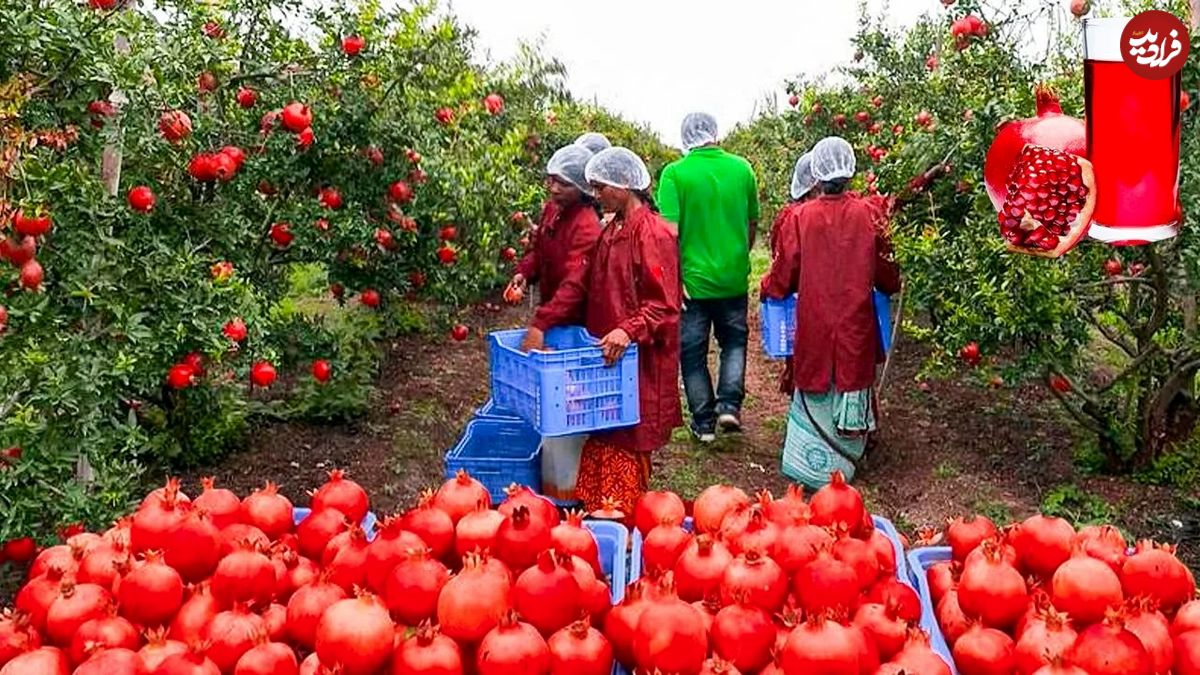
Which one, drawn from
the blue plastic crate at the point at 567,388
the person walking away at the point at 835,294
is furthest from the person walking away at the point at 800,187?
the blue plastic crate at the point at 567,388

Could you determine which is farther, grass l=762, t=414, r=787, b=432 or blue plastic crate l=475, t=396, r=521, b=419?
grass l=762, t=414, r=787, b=432

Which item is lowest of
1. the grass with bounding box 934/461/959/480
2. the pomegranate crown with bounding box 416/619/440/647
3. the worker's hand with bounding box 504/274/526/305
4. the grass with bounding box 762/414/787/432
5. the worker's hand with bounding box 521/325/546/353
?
the grass with bounding box 762/414/787/432

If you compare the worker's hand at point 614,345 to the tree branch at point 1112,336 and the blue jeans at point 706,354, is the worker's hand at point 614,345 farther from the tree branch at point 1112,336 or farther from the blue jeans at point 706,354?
the tree branch at point 1112,336

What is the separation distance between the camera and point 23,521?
12.5 feet

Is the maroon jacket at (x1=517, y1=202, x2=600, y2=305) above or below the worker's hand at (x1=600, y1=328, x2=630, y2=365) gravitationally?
above

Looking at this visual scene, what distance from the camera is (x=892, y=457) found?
23.5ft

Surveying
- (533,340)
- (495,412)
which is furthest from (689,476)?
(533,340)

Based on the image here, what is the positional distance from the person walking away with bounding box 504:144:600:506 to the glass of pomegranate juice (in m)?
2.80

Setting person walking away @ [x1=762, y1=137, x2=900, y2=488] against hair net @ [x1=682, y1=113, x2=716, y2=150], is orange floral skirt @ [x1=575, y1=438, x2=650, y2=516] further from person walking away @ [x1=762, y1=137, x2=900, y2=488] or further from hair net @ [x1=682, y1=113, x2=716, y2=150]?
hair net @ [x1=682, y1=113, x2=716, y2=150]

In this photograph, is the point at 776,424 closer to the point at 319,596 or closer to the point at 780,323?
the point at 780,323

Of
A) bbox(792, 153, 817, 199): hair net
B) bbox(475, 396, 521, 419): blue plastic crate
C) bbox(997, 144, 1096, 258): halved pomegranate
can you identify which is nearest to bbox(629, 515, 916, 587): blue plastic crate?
bbox(997, 144, 1096, 258): halved pomegranate

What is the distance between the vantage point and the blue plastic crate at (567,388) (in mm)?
4691

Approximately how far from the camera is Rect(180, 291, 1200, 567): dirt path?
603 cm

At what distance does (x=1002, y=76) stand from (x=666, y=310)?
227 cm
